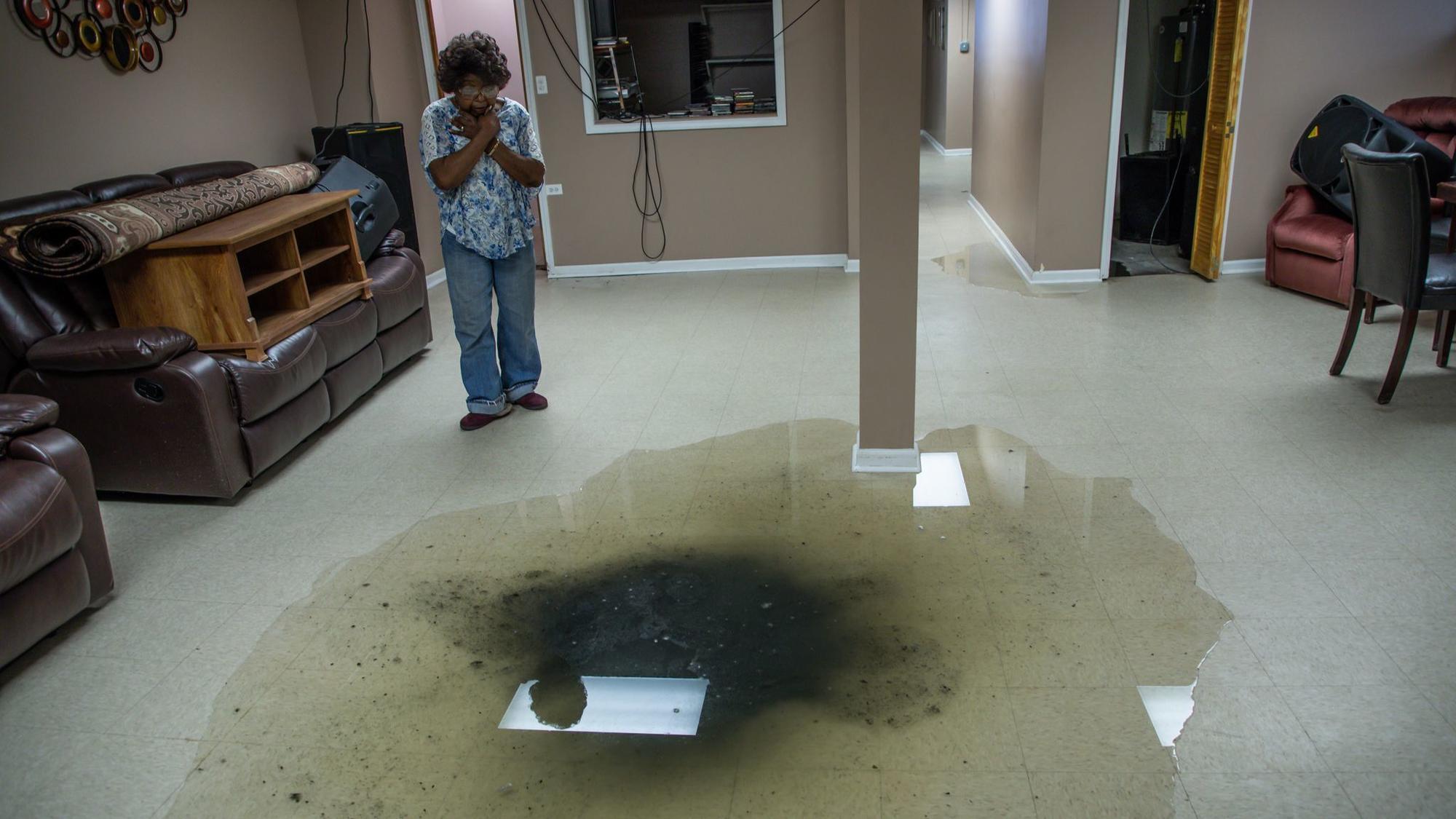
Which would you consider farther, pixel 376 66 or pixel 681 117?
pixel 681 117

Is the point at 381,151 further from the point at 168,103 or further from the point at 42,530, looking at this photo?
the point at 42,530

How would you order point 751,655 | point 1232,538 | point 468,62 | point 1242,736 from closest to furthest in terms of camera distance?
point 1242,736
point 751,655
point 1232,538
point 468,62

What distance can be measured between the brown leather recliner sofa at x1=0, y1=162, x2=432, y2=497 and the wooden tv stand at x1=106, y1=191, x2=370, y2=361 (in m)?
0.08

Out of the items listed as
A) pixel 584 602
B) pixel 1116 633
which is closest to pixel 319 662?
pixel 584 602

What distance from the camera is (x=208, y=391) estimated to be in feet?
10.5

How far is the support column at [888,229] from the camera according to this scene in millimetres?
2883

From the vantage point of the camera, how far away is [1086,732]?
2094 millimetres

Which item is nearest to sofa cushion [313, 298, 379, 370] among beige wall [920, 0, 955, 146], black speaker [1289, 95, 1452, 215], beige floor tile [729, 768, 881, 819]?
beige floor tile [729, 768, 881, 819]

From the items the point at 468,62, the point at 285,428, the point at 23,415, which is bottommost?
the point at 285,428

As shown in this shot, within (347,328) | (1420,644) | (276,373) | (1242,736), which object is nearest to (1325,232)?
(1420,644)

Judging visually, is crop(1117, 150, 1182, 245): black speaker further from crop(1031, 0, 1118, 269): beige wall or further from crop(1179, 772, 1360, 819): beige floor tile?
crop(1179, 772, 1360, 819): beige floor tile

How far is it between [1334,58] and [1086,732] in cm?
464

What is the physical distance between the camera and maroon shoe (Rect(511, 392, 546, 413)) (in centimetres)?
405

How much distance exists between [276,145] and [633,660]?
4.13 m
